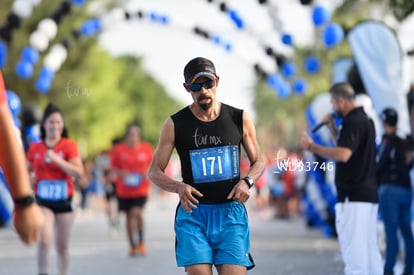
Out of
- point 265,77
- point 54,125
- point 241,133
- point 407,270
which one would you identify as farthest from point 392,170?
point 265,77

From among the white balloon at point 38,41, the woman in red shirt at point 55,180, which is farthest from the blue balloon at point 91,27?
A: the woman in red shirt at point 55,180

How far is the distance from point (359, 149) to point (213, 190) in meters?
2.47

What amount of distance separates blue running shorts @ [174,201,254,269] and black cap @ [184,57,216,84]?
0.77 metres

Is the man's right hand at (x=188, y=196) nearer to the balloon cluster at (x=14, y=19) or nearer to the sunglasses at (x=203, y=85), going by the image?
the sunglasses at (x=203, y=85)

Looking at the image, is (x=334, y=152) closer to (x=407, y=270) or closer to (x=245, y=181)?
(x=245, y=181)

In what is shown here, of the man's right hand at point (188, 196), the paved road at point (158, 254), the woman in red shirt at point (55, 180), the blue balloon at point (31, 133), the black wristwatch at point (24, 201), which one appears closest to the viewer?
the black wristwatch at point (24, 201)

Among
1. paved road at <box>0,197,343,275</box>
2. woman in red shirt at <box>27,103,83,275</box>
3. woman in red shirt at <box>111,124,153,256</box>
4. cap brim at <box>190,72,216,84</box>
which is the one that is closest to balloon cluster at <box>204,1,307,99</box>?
paved road at <box>0,197,343,275</box>

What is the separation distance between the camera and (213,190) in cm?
562

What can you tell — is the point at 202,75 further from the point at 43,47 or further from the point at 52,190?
the point at 43,47

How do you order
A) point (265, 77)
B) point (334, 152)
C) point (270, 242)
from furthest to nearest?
point (265, 77)
point (270, 242)
point (334, 152)

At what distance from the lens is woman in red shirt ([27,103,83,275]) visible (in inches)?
353

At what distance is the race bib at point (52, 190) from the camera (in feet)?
29.6

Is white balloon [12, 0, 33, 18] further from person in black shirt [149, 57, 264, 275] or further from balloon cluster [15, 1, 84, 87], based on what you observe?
person in black shirt [149, 57, 264, 275]

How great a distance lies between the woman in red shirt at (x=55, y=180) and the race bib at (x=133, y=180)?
4.38m
